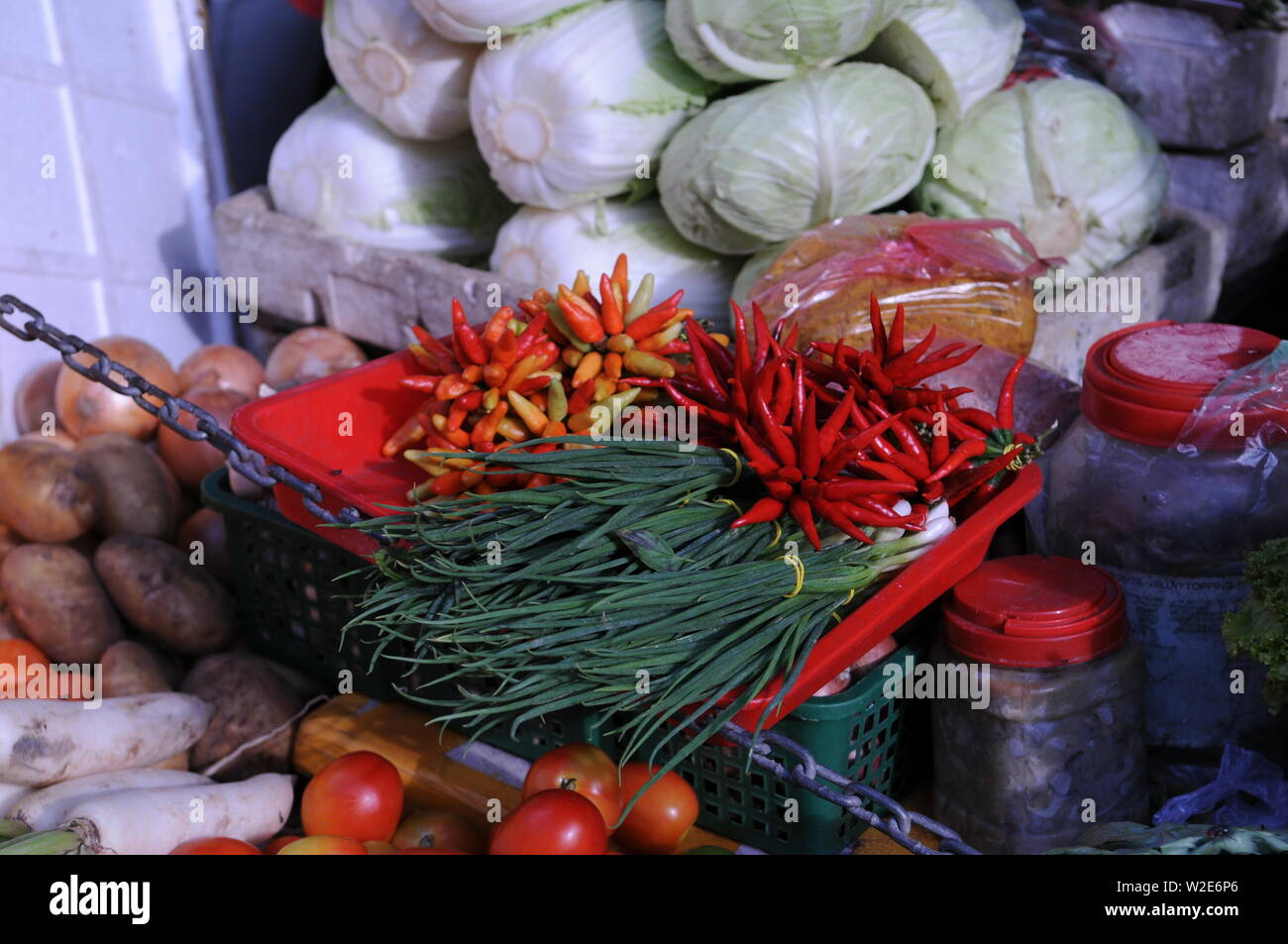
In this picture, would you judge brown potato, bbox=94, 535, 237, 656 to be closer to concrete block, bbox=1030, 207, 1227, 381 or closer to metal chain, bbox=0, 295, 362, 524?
metal chain, bbox=0, 295, 362, 524

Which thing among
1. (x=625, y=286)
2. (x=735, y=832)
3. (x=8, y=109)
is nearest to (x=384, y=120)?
(x=8, y=109)

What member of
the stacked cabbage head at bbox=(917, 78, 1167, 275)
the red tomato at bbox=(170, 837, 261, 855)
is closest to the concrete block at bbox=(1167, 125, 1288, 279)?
the stacked cabbage head at bbox=(917, 78, 1167, 275)

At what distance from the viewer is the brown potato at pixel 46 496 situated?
2879mm

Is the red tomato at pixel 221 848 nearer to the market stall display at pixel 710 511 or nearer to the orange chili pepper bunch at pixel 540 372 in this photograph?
the market stall display at pixel 710 511

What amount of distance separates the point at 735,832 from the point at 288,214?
2.55 m

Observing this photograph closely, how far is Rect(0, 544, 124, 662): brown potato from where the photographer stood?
8.85 feet

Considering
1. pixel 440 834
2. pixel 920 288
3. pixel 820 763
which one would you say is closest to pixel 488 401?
pixel 440 834

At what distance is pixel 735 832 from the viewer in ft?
6.73

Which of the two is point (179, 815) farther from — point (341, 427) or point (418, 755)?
point (341, 427)

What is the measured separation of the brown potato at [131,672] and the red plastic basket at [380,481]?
570 mm

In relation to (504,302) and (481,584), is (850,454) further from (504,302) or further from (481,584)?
(504,302)

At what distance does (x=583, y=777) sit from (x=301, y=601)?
91 centimetres

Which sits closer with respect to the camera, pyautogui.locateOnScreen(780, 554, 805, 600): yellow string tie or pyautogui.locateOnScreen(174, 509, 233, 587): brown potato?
pyautogui.locateOnScreen(780, 554, 805, 600): yellow string tie

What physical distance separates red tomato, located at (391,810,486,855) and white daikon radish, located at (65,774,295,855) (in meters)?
0.32
